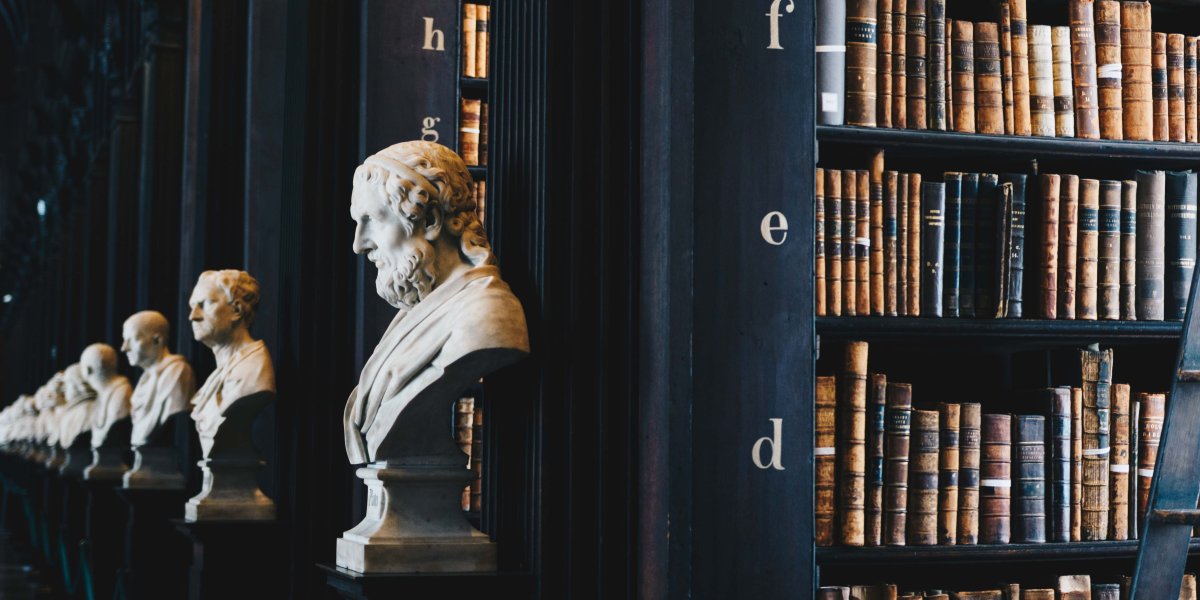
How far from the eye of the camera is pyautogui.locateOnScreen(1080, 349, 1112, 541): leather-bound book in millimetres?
3117

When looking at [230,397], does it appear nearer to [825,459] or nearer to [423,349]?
[423,349]

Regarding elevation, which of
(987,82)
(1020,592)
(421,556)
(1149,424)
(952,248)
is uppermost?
(987,82)

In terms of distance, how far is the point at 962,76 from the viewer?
3.09m

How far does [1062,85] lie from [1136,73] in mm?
200

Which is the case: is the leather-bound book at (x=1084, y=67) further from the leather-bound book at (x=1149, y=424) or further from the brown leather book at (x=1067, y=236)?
the leather-bound book at (x=1149, y=424)

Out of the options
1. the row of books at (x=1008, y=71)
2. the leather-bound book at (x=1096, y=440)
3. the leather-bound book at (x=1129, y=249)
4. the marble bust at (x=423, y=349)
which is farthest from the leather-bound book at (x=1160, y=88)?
the marble bust at (x=423, y=349)

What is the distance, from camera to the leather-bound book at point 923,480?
116 inches

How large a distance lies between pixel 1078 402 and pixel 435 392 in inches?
53.3

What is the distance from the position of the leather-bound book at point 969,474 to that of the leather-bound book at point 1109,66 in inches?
27.3

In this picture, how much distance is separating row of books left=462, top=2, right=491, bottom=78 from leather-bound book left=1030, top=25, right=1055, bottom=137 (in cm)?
175

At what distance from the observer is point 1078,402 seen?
3152 millimetres

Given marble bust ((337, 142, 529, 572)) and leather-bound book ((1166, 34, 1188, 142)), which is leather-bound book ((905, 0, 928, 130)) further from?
marble bust ((337, 142, 529, 572))

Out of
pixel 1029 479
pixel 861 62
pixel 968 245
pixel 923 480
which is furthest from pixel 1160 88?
pixel 923 480

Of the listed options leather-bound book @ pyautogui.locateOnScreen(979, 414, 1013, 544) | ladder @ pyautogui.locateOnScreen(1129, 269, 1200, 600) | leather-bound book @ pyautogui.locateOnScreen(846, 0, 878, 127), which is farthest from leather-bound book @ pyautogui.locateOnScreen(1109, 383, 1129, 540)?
leather-bound book @ pyautogui.locateOnScreen(846, 0, 878, 127)
